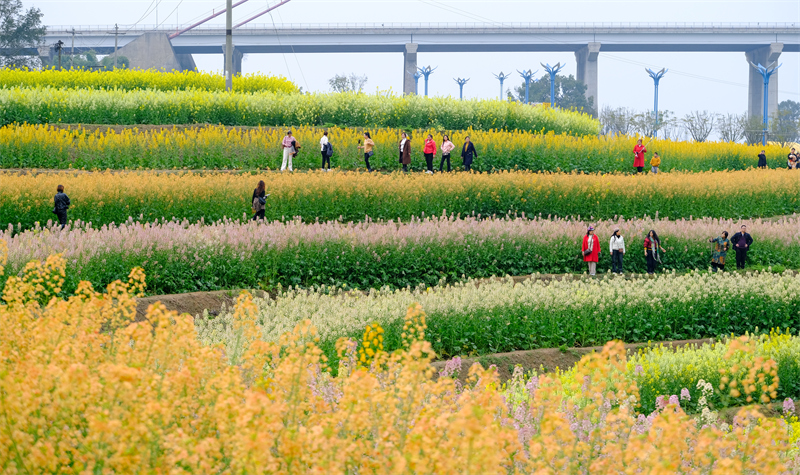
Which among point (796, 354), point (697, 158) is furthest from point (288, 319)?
point (697, 158)

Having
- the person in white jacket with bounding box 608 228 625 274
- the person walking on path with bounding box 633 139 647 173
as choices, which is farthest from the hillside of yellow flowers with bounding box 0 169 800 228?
the person in white jacket with bounding box 608 228 625 274

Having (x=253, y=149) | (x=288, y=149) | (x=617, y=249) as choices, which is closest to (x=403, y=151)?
(x=288, y=149)

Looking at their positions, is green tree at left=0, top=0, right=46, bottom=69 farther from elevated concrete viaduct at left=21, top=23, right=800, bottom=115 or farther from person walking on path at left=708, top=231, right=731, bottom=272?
person walking on path at left=708, top=231, right=731, bottom=272

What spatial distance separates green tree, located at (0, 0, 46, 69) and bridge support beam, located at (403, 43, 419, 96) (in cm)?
4667

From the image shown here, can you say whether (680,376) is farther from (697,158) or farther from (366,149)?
(697,158)

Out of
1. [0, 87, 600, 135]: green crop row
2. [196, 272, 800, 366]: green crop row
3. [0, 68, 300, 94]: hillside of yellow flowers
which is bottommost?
[196, 272, 800, 366]: green crop row

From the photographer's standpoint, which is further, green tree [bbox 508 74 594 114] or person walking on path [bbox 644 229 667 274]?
green tree [bbox 508 74 594 114]

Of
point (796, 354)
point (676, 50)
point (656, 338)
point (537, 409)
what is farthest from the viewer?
point (676, 50)

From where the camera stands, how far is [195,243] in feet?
43.1

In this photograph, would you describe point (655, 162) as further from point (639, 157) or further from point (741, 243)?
point (741, 243)

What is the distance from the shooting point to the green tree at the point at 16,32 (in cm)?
7888

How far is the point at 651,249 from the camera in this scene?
16703 millimetres

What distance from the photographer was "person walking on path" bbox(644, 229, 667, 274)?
54.6 ft

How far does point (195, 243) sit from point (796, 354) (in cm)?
948
